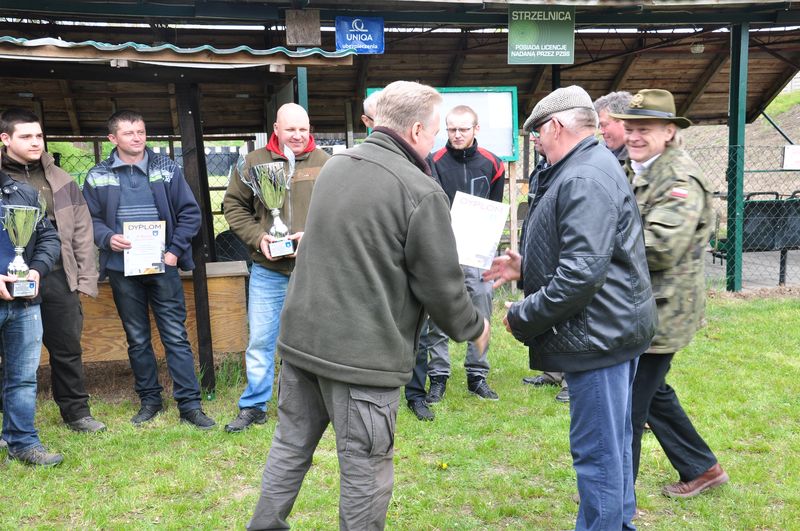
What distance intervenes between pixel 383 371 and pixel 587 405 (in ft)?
2.83

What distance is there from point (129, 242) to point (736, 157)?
24.6 ft

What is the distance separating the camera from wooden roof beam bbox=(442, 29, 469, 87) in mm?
9992

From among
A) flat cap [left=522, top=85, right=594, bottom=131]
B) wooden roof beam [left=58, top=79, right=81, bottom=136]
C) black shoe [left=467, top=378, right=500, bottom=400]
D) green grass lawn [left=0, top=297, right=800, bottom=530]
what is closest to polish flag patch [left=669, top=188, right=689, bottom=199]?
flat cap [left=522, top=85, right=594, bottom=131]

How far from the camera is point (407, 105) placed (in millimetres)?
2637

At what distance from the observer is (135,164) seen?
4898mm

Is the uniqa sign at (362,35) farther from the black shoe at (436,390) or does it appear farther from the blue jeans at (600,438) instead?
the blue jeans at (600,438)

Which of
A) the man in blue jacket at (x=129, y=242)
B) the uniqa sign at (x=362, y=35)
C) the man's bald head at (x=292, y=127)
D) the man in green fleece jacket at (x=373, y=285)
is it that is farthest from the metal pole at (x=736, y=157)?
the man in green fleece jacket at (x=373, y=285)

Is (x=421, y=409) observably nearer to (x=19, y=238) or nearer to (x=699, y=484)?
(x=699, y=484)

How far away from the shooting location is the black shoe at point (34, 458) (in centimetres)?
437

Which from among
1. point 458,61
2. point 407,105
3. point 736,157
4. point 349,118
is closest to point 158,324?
point 407,105

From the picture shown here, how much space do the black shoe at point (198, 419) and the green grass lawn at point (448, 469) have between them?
82 mm

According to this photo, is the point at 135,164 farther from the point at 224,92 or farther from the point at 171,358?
the point at 224,92

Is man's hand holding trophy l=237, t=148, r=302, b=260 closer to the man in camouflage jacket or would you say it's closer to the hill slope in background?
the man in camouflage jacket

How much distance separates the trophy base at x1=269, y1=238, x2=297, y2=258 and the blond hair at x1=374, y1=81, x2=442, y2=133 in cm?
212
